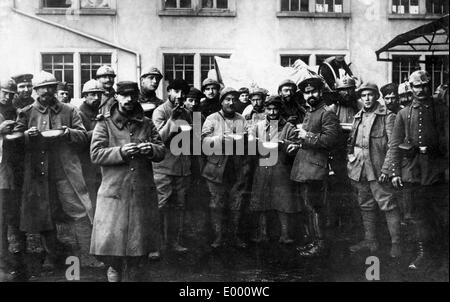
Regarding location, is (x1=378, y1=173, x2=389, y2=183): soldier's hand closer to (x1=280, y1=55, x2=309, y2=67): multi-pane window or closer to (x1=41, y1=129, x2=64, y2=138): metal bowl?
(x1=280, y1=55, x2=309, y2=67): multi-pane window

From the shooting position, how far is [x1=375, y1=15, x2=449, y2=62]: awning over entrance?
582 cm

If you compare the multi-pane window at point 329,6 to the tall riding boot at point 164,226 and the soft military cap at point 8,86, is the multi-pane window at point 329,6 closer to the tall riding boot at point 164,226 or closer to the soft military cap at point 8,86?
the tall riding boot at point 164,226

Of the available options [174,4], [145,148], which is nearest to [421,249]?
[145,148]

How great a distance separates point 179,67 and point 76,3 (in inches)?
53.1

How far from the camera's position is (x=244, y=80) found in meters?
6.79

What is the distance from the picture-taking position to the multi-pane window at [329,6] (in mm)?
6363

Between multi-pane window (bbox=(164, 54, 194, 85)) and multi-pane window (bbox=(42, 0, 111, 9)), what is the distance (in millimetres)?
879

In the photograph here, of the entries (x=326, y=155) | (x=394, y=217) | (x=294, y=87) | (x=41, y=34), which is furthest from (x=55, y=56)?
(x=394, y=217)

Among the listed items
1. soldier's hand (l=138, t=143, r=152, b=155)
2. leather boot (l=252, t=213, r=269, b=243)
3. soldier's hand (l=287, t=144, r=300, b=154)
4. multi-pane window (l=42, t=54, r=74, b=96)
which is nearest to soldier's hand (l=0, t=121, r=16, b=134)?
multi-pane window (l=42, t=54, r=74, b=96)

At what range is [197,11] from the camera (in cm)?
637

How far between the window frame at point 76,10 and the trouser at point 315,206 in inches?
108

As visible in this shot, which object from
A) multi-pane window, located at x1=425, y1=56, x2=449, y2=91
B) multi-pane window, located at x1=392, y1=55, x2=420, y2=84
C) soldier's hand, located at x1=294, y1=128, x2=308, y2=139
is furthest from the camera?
multi-pane window, located at x1=392, y1=55, x2=420, y2=84

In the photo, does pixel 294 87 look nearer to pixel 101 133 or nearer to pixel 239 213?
pixel 239 213

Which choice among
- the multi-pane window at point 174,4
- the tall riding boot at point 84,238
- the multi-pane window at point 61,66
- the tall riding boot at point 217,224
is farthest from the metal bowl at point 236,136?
the multi-pane window at point 61,66
